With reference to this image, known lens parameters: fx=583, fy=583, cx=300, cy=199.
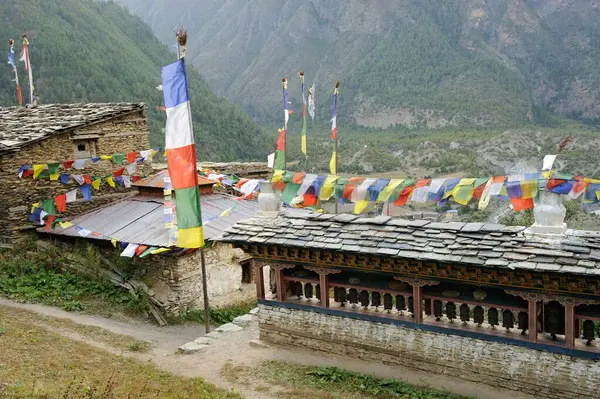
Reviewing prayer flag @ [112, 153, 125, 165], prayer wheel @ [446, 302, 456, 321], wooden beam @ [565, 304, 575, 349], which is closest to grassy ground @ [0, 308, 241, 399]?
prayer wheel @ [446, 302, 456, 321]

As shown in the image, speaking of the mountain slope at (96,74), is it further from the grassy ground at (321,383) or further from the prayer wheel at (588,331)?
the prayer wheel at (588,331)

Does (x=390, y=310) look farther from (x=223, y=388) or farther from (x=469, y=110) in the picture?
(x=469, y=110)

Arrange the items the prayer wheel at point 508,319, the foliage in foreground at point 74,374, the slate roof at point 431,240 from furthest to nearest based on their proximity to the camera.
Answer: the prayer wheel at point 508,319
the foliage in foreground at point 74,374
the slate roof at point 431,240

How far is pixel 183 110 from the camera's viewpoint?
1118 centimetres

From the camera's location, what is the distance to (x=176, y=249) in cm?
1562

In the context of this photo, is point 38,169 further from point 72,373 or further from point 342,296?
point 342,296

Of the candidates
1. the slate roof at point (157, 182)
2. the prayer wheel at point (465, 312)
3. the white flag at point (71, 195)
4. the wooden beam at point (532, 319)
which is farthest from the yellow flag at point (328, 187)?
the white flag at point (71, 195)

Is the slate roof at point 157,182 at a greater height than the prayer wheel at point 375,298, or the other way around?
the slate roof at point 157,182

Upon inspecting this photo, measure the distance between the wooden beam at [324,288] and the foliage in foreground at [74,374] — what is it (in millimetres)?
2398

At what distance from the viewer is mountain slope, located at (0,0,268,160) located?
174 feet

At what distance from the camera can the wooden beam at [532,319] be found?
881cm

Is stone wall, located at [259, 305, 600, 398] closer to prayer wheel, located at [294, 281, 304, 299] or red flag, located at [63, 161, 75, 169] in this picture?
prayer wheel, located at [294, 281, 304, 299]

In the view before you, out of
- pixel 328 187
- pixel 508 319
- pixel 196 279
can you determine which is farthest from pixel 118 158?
pixel 508 319

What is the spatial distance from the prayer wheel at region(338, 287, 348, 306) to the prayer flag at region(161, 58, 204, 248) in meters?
2.96
